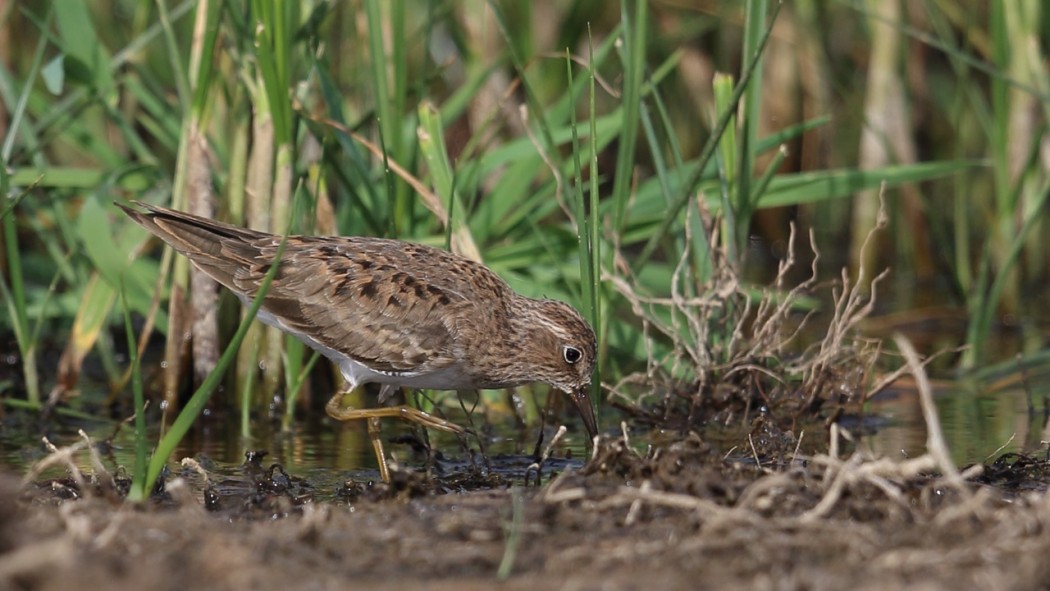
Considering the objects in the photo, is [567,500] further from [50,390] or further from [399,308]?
Answer: [50,390]

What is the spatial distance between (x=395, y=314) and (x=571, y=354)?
827mm

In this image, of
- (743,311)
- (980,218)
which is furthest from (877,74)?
(743,311)

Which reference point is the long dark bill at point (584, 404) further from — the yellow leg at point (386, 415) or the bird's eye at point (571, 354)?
the yellow leg at point (386, 415)

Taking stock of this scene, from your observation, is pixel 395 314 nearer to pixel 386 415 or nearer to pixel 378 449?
pixel 386 415

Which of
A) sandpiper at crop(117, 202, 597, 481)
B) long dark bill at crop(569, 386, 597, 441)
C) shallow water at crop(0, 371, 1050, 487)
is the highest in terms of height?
sandpiper at crop(117, 202, 597, 481)

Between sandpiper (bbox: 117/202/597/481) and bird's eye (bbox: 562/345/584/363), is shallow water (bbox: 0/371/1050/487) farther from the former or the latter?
bird's eye (bbox: 562/345/584/363)

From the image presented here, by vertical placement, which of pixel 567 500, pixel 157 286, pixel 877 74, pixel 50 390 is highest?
pixel 877 74

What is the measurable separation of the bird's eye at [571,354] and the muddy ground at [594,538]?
1.21 m

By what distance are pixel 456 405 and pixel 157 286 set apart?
170 cm

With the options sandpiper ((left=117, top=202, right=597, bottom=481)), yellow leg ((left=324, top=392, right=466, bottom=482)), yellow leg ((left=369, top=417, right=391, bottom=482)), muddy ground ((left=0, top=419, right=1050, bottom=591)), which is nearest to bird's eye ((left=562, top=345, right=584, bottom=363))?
sandpiper ((left=117, top=202, right=597, bottom=481))

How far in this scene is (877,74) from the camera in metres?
10.8

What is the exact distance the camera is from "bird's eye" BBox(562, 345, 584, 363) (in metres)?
6.78

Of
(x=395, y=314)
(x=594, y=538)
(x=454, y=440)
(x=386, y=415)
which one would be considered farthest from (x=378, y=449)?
(x=594, y=538)

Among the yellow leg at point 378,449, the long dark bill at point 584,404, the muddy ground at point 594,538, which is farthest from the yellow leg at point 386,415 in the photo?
the muddy ground at point 594,538
